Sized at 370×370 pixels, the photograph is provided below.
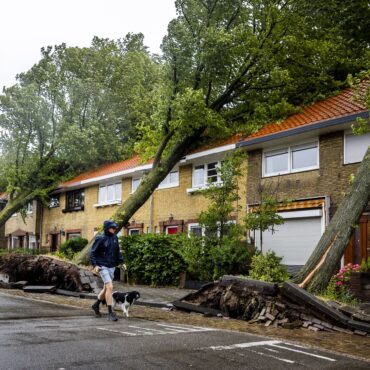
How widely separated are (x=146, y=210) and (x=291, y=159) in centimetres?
997

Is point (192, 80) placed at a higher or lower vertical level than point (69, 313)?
higher

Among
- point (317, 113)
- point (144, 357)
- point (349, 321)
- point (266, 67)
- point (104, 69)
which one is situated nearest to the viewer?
point (144, 357)

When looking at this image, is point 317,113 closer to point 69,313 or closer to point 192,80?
point 192,80

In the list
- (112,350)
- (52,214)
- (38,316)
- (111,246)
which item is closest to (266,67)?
(111,246)

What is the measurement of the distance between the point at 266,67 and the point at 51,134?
48.5 feet

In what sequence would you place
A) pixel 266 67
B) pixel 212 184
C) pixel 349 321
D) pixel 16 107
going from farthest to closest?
1. pixel 16 107
2. pixel 266 67
3. pixel 212 184
4. pixel 349 321

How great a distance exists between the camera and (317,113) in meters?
18.8

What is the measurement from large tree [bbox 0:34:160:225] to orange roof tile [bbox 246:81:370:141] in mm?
10284

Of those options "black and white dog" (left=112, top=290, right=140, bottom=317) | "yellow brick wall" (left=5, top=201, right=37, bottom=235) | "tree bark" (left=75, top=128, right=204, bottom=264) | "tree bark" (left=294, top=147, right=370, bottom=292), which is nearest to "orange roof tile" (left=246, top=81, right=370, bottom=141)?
"tree bark" (left=75, top=128, right=204, bottom=264)

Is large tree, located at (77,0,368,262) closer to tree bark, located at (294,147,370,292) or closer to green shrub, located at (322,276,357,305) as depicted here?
tree bark, located at (294,147,370,292)

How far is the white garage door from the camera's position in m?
17.7

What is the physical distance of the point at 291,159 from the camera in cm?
1875

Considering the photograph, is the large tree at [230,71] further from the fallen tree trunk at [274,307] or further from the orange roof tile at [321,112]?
the fallen tree trunk at [274,307]

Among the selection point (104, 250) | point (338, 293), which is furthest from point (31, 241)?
point (338, 293)
